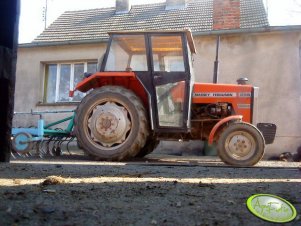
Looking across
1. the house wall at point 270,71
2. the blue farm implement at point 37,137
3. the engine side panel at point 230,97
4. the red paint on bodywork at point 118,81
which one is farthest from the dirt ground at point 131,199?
the house wall at point 270,71

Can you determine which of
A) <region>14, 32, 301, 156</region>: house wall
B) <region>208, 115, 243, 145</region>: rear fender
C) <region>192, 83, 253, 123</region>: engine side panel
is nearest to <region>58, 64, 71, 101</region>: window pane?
<region>14, 32, 301, 156</region>: house wall

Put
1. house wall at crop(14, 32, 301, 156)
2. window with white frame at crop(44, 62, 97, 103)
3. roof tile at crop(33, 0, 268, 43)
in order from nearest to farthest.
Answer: house wall at crop(14, 32, 301, 156) → roof tile at crop(33, 0, 268, 43) → window with white frame at crop(44, 62, 97, 103)

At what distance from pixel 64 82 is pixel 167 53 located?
6.19m

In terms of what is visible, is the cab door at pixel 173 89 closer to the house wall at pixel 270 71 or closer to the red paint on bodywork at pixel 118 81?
the red paint on bodywork at pixel 118 81

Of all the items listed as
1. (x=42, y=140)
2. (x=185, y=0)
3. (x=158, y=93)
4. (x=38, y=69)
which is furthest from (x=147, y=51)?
(x=185, y=0)

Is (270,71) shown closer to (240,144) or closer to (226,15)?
(226,15)

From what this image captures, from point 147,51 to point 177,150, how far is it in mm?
4426

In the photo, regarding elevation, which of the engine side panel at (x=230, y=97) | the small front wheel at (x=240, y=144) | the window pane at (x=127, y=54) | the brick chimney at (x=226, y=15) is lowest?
the small front wheel at (x=240, y=144)

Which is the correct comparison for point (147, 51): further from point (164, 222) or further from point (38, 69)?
point (38, 69)

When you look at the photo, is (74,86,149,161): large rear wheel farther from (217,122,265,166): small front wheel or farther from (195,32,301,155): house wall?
(195,32,301,155): house wall

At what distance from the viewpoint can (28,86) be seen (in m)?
11.8

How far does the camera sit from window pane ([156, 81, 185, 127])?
242 inches

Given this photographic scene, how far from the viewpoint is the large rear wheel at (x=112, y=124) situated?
19.7 feet

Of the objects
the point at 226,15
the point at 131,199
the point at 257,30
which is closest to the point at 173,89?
the point at 131,199
